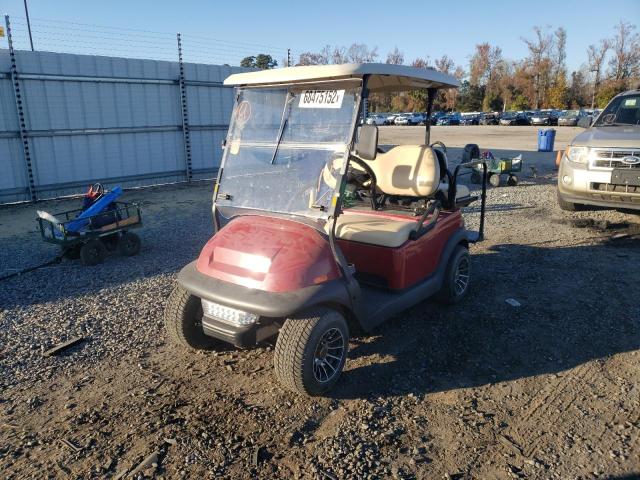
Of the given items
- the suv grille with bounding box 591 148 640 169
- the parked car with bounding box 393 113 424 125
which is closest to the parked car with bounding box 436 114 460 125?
the parked car with bounding box 393 113 424 125

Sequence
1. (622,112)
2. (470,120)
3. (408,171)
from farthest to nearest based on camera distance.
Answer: (470,120) → (622,112) → (408,171)

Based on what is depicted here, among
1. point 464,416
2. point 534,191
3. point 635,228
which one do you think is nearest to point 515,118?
point 534,191

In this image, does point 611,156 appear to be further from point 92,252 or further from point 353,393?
point 92,252

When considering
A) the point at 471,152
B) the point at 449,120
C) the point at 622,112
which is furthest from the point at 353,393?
the point at 449,120

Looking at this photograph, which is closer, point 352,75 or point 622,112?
point 352,75

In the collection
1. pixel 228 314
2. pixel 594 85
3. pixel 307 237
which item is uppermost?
pixel 594 85

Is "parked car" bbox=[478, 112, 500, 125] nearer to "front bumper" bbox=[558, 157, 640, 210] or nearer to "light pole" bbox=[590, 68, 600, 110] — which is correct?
"light pole" bbox=[590, 68, 600, 110]

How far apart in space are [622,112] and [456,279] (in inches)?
213

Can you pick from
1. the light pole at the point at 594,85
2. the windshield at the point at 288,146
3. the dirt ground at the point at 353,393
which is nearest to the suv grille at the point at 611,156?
the dirt ground at the point at 353,393

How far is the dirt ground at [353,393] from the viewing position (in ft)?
8.70

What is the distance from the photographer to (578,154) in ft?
23.9

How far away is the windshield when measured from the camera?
3.40 metres

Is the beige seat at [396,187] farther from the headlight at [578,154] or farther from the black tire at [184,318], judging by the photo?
the headlight at [578,154]

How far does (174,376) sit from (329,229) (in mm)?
1548
